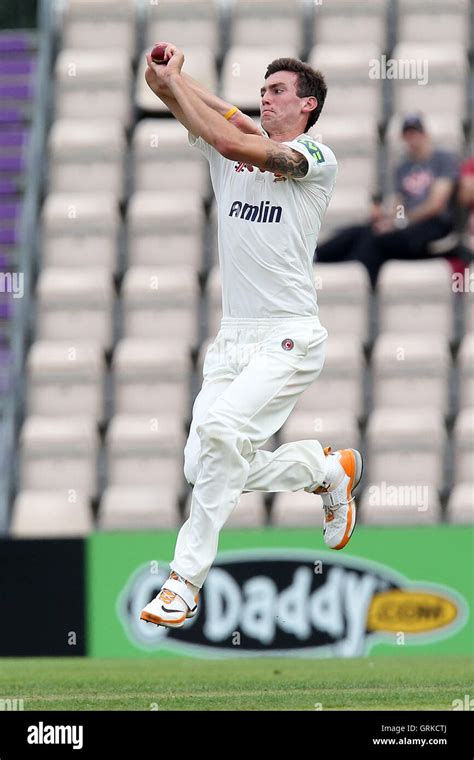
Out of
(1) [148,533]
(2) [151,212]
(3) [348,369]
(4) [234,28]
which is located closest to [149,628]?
(1) [148,533]

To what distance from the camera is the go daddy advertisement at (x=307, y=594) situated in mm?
10875

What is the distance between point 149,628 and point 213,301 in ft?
9.98

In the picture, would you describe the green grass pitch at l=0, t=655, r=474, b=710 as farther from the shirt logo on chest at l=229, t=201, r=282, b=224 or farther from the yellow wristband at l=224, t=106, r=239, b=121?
the yellow wristband at l=224, t=106, r=239, b=121

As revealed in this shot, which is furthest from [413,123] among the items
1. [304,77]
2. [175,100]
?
[175,100]

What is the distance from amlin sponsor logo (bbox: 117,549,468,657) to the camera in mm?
10883

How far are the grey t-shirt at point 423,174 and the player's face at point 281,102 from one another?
18.4ft

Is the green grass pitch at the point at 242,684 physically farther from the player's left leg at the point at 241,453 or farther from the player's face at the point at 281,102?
the player's face at the point at 281,102

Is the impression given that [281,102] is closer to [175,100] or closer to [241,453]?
[175,100]

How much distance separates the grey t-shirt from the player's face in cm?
560

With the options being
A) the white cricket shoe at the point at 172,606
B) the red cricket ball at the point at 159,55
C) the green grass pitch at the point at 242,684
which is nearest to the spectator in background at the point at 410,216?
the green grass pitch at the point at 242,684

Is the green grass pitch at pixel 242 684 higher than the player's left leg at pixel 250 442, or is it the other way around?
the player's left leg at pixel 250 442

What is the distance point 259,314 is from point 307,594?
152 inches

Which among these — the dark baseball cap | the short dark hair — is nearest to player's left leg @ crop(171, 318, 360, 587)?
the short dark hair

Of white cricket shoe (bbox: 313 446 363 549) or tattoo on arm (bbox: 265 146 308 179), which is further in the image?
white cricket shoe (bbox: 313 446 363 549)
